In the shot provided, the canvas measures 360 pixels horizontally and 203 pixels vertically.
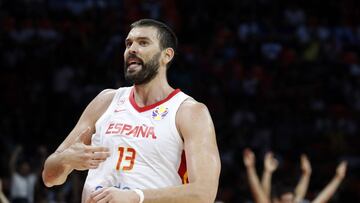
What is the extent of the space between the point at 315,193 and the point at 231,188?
1.49 metres

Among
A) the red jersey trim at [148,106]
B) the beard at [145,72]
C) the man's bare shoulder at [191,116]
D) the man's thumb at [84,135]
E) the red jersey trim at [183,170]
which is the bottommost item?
the red jersey trim at [183,170]

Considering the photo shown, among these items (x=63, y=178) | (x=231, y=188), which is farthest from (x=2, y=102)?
(x=63, y=178)

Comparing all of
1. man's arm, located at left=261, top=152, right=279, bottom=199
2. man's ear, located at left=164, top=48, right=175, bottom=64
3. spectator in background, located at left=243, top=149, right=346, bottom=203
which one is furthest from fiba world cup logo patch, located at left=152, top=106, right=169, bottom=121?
man's arm, located at left=261, top=152, right=279, bottom=199

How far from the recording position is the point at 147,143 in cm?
429

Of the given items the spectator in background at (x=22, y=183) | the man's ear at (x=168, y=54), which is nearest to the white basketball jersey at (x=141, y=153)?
the man's ear at (x=168, y=54)

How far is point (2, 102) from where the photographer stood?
13508 millimetres

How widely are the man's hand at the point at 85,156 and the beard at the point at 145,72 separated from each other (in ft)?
1.64

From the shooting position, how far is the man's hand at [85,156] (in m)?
4.14

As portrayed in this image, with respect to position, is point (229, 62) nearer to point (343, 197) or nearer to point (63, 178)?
point (343, 197)

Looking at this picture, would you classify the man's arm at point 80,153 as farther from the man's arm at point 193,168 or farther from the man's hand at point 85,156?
the man's arm at point 193,168

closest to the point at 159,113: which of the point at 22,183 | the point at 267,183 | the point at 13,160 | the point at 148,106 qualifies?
the point at 148,106

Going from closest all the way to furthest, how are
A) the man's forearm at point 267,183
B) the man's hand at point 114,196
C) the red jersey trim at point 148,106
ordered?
the man's hand at point 114,196 → the red jersey trim at point 148,106 → the man's forearm at point 267,183

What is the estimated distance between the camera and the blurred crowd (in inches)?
516

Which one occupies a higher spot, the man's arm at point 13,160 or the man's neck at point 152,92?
the man's neck at point 152,92
